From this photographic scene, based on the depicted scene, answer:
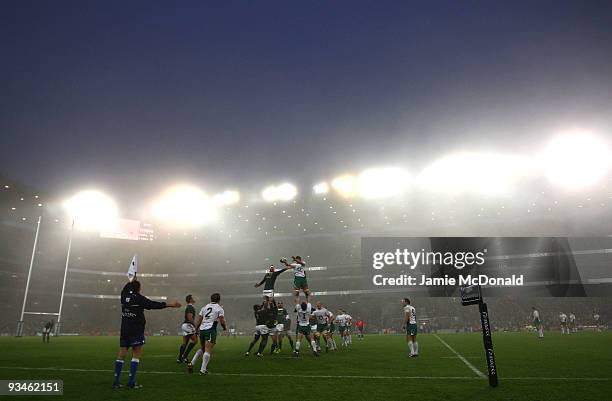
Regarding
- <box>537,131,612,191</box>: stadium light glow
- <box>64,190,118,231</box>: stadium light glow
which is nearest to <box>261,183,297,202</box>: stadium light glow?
<box>64,190,118,231</box>: stadium light glow

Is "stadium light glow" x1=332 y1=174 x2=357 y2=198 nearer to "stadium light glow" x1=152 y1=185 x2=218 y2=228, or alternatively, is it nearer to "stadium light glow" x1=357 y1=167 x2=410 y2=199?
"stadium light glow" x1=357 y1=167 x2=410 y2=199

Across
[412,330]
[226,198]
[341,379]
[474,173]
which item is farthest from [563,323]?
[226,198]

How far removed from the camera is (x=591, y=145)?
1868 inches

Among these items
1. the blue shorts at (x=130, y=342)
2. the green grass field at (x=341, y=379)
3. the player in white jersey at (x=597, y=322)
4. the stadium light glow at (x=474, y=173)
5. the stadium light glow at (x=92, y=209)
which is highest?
the stadium light glow at (x=474, y=173)

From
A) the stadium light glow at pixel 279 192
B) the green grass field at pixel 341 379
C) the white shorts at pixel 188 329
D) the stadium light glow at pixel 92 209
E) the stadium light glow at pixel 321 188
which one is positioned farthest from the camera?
the stadium light glow at pixel 279 192

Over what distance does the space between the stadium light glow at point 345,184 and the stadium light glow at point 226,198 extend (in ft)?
50.0

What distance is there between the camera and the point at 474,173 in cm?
5356

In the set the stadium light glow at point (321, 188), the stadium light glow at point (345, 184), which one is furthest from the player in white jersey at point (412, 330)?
the stadium light glow at point (321, 188)

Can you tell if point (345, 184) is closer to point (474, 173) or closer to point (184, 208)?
point (474, 173)

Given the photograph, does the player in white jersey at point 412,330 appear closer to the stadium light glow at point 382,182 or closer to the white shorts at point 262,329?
the white shorts at point 262,329

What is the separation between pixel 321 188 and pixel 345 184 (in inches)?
132

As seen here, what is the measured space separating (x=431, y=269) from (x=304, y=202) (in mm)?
33096

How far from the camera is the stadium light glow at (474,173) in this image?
52.2 meters

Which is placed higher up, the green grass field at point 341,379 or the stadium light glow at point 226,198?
the stadium light glow at point 226,198
